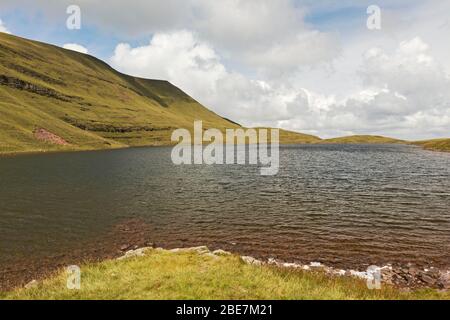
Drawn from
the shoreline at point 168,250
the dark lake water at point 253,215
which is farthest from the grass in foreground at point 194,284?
the dark lake water at point 253,215

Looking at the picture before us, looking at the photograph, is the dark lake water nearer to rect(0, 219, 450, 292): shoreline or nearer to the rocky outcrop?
rect(0, 219, 450, 292): shoreline

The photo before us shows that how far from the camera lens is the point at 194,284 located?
1620 cm

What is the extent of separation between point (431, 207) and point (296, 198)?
61.8 ft

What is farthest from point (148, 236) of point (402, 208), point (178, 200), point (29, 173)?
point (29, 173)

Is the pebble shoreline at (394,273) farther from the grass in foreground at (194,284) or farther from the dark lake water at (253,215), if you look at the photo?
the grass in foreground at (194,284)

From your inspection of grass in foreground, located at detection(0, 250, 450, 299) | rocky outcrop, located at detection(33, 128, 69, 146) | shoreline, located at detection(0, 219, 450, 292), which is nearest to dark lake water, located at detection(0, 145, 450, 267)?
shoreline, located at detection(0, 219, 450, 292)

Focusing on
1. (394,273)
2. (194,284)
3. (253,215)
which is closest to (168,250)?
(194,284)

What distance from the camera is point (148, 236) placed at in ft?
113

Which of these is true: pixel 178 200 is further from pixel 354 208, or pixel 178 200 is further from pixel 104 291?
pixel 104 291

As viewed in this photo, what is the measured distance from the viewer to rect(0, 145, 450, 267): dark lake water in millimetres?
29969

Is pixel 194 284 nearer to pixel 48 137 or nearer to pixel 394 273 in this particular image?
pixel 394 273

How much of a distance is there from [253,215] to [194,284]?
86.8ft

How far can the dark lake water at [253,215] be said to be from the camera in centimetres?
2997

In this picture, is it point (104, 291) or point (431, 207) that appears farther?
point (431, 207)
